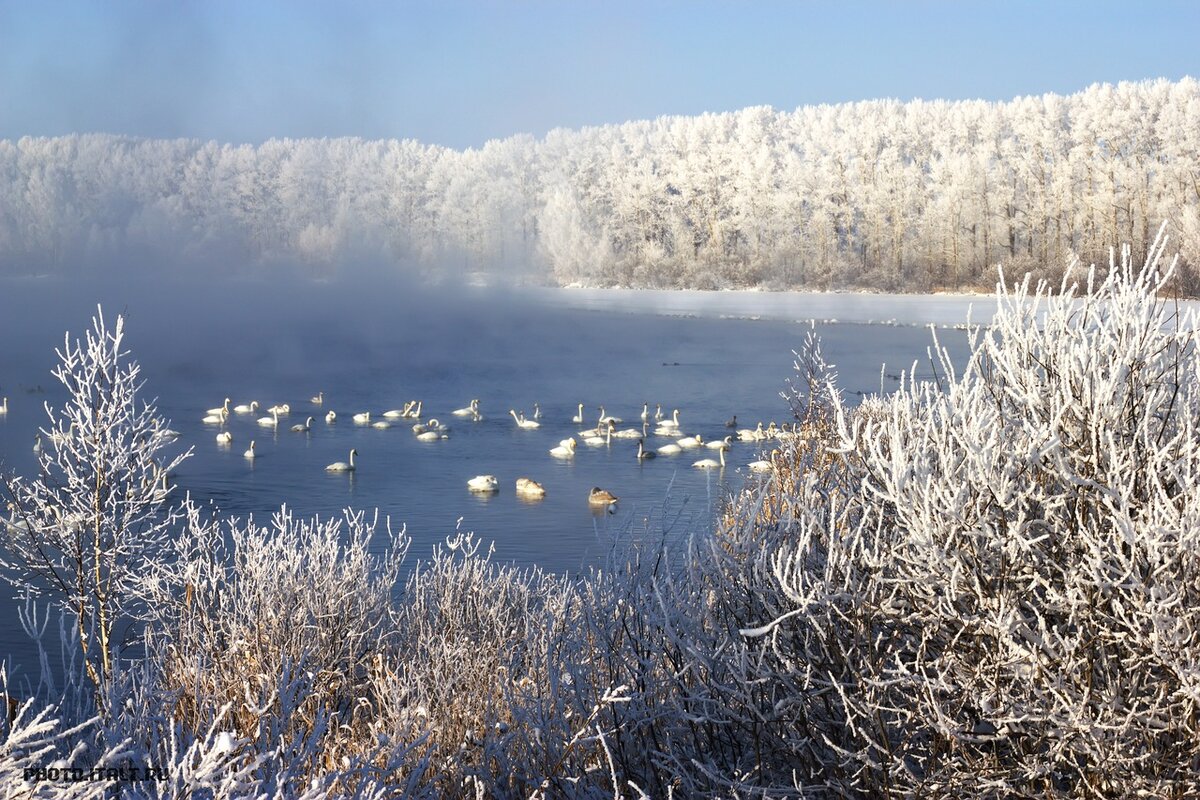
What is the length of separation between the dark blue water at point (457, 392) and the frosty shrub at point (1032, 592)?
7.25 feet

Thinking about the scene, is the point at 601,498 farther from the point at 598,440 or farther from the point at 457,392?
the point at 457,392

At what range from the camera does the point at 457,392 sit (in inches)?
1324

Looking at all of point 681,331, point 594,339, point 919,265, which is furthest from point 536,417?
point 919,265

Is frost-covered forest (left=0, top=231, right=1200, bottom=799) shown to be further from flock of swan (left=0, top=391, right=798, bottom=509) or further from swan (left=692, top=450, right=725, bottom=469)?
swan (left=692, top=450, right=725, bottom=469)

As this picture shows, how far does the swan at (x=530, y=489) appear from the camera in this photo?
19969 mm

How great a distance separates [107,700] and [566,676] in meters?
1.96

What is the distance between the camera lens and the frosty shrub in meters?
3.73

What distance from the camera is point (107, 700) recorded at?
5090 mm

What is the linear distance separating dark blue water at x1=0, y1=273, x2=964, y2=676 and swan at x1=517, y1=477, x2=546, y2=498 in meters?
0.20

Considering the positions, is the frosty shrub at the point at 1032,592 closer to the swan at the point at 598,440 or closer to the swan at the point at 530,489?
the swan at the point at 530,489

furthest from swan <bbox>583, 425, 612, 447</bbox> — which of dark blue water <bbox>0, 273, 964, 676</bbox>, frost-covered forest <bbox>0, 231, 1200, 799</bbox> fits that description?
frost-covered forest <bbox>0, 231, 1200, 799</bbox>

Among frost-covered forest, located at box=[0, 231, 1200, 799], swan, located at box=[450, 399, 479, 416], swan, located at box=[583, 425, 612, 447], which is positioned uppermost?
frost-covered forest, located at box=[0, 231, 1200, 799]

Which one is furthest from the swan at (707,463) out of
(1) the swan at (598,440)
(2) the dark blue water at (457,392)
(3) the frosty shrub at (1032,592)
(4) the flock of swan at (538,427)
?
(3) the frosty shrub at (1032,592)

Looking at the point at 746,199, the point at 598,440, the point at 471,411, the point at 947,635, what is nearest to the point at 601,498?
the point at 598,440
